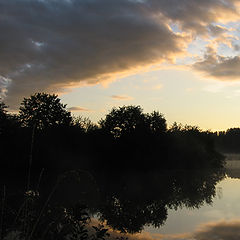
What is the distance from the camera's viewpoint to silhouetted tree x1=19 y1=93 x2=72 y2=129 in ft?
201

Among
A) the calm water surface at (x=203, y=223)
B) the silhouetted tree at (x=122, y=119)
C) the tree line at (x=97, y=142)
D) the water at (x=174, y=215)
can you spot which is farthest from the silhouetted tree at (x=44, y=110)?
the calm water surface at (x=203, y=223)

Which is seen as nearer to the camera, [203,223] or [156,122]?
[203,223]

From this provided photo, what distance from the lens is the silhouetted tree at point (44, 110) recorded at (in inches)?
2418

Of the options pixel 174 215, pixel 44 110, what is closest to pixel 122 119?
pixel 44 110

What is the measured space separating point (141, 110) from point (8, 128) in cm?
3522

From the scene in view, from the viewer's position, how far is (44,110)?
62844mm

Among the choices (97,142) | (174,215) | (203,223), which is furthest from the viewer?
(97,142)

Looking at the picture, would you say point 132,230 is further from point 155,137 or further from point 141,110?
point 141,110

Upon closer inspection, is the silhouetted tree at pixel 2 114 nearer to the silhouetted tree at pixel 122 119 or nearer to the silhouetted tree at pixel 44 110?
the silhouetted tree at pixel 44 110

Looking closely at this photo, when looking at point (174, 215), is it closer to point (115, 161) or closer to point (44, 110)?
point (115, 161)

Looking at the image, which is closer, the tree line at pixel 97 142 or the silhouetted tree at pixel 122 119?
the tree line at pixel 97 142

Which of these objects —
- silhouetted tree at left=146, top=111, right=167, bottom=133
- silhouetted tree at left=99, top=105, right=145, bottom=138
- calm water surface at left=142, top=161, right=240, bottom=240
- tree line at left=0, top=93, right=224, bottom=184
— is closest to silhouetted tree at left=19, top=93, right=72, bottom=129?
tree line at left=0, top=93, right=224, bottom=184

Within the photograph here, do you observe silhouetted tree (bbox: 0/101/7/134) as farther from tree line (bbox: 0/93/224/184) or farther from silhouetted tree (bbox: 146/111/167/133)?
silhouetted tree (bbox: 146/111/167/133)

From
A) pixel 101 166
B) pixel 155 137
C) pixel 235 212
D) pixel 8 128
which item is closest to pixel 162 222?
pixel 235 212
